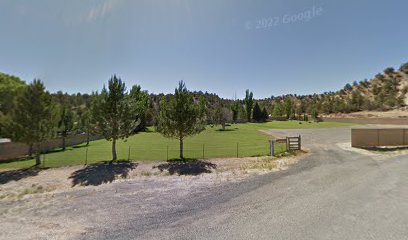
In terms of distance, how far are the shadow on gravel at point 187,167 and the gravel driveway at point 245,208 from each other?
1.66m

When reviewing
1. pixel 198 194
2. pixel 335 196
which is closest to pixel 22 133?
pixel 198 194

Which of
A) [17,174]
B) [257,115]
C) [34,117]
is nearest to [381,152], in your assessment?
[17,174]

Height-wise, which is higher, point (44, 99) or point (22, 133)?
point (44, 99)

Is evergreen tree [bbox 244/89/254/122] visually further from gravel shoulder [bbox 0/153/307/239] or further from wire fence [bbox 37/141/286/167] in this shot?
gravel shoulder [bbox 0/153/307/239]

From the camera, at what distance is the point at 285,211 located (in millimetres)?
9680

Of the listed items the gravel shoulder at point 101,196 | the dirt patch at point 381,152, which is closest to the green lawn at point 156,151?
the gravel shoulder at point 101,196

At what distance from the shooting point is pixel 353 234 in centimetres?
763

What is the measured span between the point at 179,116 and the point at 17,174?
13.6 m

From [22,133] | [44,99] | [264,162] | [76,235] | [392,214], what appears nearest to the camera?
[76,235]

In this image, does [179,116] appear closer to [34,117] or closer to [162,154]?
[162,154]

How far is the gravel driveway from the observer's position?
817cm

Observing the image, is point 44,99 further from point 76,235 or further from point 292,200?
point 292,200

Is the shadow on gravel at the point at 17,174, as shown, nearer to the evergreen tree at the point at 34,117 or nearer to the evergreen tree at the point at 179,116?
the evergreen tree at the point at 34,117

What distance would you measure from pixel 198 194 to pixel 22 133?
1937cm
